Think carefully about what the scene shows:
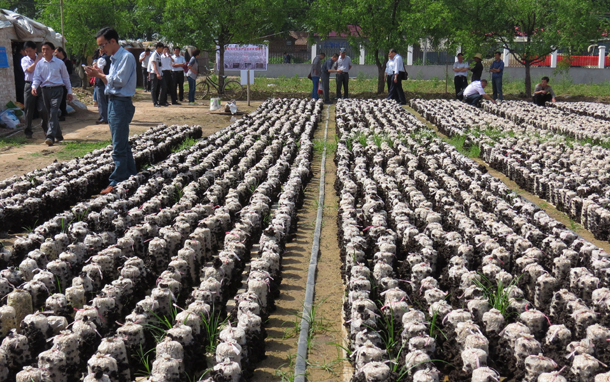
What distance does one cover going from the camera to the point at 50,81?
9461mm

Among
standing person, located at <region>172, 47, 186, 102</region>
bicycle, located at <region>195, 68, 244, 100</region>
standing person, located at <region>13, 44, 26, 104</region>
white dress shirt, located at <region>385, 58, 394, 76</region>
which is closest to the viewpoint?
standing person, located at <region>13, 44, 26, 104</region>

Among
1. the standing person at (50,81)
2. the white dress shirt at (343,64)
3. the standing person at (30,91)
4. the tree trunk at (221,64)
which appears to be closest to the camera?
the standing person at (50,81)

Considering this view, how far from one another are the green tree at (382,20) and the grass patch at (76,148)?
11.8m

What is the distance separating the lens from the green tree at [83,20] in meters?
21.9

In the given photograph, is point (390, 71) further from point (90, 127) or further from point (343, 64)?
point (90, 127)

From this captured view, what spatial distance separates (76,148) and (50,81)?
1151mm

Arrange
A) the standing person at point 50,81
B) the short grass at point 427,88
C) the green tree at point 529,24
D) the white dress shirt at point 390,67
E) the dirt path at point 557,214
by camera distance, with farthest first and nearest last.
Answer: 1. the short grass at point 427,88
2. the green tree at point 529,24
3. the white dress shirt at point 390,67
4. the standing person at point 50,81
5. the dirt path at point 557,214

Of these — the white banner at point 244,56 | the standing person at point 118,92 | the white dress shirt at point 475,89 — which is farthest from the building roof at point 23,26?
the white dress shirt at point 475,89

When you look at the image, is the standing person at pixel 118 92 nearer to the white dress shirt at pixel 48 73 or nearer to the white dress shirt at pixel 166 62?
the white dress shirt at pixel 48 73

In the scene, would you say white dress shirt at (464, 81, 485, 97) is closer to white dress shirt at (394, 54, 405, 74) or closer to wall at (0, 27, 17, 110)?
white dress shirt at (394, 54, 405, 74)

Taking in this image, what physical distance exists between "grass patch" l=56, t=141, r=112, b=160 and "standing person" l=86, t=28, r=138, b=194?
2.45 metres

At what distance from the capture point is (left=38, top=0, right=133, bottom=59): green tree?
2188 centimetres

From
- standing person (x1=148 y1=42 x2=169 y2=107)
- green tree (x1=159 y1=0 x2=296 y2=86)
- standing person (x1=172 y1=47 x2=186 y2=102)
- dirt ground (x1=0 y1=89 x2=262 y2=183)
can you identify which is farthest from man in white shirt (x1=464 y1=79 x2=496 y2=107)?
standing person (x1=148 y1=42 x2=169 y2=107)

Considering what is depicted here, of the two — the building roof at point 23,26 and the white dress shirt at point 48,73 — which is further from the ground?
the building roof at point 23,26
